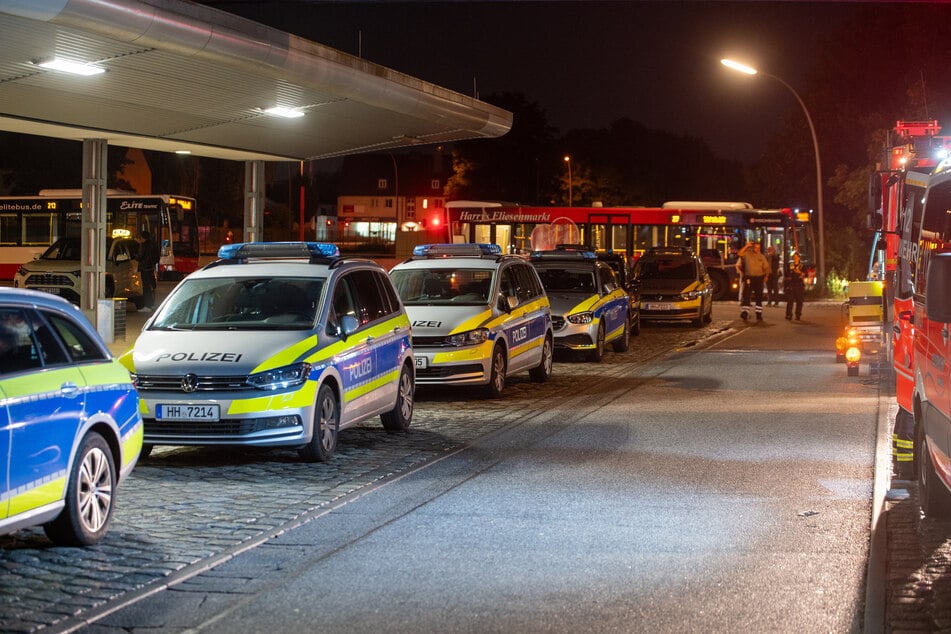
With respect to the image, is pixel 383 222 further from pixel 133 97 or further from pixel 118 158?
pixel 133 97

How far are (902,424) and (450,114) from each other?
13.9 metres

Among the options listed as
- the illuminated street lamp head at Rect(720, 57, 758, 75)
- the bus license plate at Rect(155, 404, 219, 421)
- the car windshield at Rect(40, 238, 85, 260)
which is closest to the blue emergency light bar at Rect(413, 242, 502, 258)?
the bus license plate at Rect(155, 404, 219, 421)

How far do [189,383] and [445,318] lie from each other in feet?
18.9

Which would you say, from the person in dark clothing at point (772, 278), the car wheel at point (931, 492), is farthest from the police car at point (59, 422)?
the person in dark clothing at point (772, 278)

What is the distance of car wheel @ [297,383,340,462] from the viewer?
1127 centimetres

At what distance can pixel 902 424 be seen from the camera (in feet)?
34.9

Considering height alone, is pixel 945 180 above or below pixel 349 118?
below

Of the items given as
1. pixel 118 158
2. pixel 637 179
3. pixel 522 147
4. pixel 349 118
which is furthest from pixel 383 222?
pixel 349 118

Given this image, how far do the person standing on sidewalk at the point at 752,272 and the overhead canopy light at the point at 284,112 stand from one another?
15.5 m

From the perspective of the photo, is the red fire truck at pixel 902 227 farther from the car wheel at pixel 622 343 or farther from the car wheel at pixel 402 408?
the car wheel at pixel 622 343

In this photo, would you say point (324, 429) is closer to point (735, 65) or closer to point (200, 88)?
point (200, 88)

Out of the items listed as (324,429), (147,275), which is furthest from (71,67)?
(147,275)

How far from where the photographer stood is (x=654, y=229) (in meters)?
46.4

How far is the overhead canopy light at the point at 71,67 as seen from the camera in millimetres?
15414
